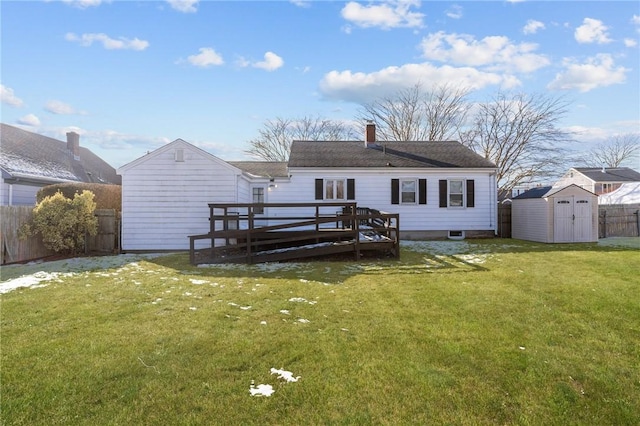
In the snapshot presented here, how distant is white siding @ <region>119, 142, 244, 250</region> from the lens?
1259cm

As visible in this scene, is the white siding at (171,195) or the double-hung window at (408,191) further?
the double-hung window at (408,191)

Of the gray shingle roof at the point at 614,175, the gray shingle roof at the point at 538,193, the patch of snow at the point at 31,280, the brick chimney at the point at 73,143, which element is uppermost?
the brick chimney at the point at 73,143

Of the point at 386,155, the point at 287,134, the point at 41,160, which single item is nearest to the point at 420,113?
the point at 287,134

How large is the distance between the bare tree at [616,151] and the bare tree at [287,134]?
33.3m

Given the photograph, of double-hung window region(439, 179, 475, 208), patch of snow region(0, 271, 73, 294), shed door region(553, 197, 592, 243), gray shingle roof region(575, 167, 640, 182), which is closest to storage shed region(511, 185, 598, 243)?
shed door region(553, 197, 592, 243)

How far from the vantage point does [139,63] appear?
11.3 metres

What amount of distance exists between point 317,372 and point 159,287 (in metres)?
4.68

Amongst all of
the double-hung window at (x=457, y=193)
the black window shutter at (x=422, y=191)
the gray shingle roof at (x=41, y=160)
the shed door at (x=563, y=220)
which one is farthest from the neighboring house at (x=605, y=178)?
the gray shingle roof at (x=41, y=160)

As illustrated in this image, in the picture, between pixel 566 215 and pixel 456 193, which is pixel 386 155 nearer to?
pixel 456 193

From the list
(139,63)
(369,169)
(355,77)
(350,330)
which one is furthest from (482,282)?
(355,77)

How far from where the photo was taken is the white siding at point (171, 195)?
12.6 metres

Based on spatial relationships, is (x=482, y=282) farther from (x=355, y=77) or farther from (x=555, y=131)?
(x=555, y=131)

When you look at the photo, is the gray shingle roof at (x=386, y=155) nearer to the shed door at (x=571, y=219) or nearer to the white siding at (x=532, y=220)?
the white siding at (x=532, y=220)

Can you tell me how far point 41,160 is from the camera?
63.4 feet
